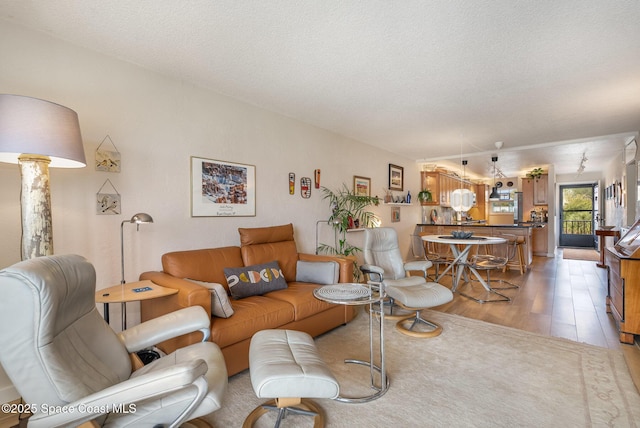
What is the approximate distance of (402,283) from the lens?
3215 millimetres

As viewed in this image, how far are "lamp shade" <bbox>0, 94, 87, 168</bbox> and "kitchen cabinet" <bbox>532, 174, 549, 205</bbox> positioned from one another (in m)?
10.5

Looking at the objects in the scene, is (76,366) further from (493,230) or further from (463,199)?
(493,230)

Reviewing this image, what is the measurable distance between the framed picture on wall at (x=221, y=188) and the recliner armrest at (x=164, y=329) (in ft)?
4.73

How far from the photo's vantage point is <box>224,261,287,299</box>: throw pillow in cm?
270

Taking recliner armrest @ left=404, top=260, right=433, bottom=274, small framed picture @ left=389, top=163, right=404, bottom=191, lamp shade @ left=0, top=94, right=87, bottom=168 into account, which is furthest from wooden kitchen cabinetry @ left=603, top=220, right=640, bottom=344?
lamp shade @ left=0, top=94, right=87, bottom=168

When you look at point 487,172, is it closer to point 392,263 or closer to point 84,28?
point 392,263

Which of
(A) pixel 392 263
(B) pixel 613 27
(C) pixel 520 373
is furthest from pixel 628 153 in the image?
(C) pixel 520 373

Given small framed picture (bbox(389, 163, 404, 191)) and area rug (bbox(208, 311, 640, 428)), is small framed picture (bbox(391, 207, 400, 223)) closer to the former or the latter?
small framed picture (bbox(389, 163, 404, 191))

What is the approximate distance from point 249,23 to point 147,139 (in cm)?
139

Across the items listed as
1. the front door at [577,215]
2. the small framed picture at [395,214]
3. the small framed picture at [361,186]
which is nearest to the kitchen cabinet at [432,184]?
the small framed picture at [395,214]

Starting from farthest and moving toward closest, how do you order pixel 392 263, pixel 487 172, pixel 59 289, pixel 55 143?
pixel 487 172 → pixel 392 263 → pixel 55 143 → pixel 59 289

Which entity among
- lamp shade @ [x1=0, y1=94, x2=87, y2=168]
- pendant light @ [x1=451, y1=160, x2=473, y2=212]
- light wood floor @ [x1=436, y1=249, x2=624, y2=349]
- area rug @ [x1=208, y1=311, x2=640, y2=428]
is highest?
lamp shade @ [x1=0, y1=94, x2=87, y2=168]

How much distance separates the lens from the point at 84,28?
2.11m

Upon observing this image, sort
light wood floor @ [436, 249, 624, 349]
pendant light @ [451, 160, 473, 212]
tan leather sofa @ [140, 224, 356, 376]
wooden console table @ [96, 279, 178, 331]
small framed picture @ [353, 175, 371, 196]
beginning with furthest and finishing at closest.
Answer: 1. pendant light @ [451, 160, 473, 212]
2. small framed picture @ [353, 175, 371, 196]
3. light wood floor @ [436, 249, 624, 349]
4. tan leather sofa @ [140, 224, 356, 376]
5. wooden console table @ [96, 279, 178, 331]
